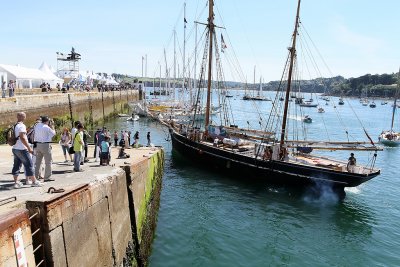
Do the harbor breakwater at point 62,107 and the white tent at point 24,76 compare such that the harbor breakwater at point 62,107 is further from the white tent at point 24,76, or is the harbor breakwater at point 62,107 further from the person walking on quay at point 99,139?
the person walking on quay at point 99,139

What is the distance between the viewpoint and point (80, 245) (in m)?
8.36

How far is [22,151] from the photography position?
9219 mm

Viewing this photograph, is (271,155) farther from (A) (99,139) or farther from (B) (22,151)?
(B) (22,151)

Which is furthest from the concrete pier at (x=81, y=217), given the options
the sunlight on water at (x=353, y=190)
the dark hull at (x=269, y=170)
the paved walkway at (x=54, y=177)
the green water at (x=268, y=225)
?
the sunlight on water at (x=353, y=190)

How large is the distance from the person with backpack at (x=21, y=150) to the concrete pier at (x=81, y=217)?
0.36m

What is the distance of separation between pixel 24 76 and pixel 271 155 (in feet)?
91.3

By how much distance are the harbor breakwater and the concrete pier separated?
423 inches

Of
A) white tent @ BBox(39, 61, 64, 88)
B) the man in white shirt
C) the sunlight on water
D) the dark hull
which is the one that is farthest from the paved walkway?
white tent @ BBox(39, 61, 64, 88)

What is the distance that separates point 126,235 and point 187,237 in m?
4.29

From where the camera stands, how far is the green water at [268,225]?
1412 centimetres

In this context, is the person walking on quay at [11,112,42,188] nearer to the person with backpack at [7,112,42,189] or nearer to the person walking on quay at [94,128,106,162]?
the person with backpack at [7,112,42,189]

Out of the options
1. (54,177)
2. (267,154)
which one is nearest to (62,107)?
(267,154)

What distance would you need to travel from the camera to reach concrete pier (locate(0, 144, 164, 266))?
7149 millimetres

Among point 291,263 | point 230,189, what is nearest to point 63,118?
point 230,189
